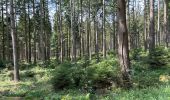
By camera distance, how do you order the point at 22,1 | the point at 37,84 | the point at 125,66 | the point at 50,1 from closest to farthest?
the point at 125,66 → the point at 37,84 → the point at 22,1 → the point at 50,1

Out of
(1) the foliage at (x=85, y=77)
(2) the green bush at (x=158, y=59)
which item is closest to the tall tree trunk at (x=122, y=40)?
(1) the foliage at (x=85, y=77)

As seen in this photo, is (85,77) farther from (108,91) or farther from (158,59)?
(158,59)

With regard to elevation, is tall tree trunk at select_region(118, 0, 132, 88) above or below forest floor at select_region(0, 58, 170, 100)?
above

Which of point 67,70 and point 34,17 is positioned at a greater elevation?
point 34,17

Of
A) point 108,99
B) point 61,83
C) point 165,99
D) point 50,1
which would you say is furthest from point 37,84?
point 50,1

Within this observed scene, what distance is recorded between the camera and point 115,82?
1450 cm

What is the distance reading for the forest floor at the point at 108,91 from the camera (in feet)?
35.7

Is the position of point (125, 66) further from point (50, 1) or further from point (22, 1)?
point (50, 1)

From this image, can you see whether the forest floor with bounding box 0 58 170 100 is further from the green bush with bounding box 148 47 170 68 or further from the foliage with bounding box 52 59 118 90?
the green bush with bounding box 148 47 170 68

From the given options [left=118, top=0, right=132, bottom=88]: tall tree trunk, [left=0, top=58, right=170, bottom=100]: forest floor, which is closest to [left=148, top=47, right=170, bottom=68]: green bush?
[left=0, top=58, right=170, bottom=100]: forest floor

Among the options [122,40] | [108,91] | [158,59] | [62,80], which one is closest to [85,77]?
[62,80]

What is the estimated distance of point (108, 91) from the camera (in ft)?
46.3

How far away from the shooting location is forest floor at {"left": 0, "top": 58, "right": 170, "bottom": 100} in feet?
35.7

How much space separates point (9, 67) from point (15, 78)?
10.3 m
